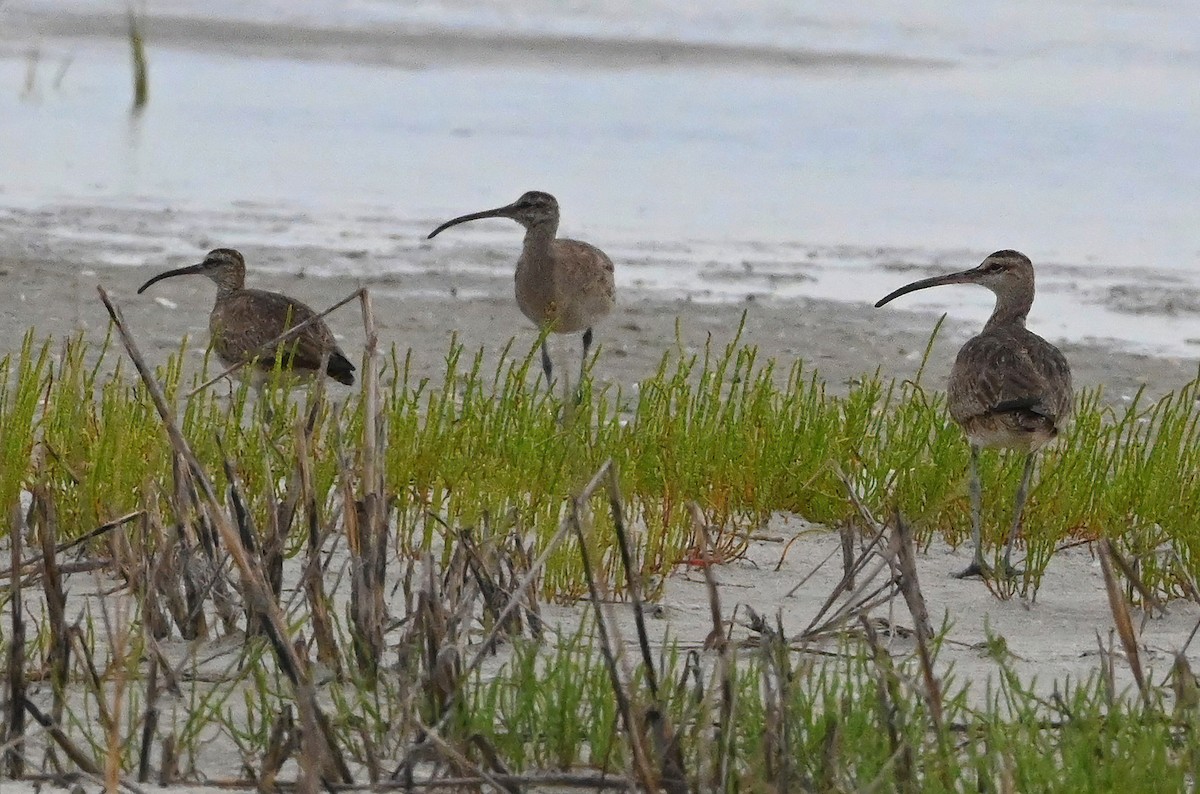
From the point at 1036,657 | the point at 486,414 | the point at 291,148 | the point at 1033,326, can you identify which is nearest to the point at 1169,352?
the point at 1033,326

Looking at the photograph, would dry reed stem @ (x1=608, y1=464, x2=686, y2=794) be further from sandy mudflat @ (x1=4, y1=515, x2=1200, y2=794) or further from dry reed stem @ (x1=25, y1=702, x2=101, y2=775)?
dry reed stem @ (x1=25, y1=702, x2=101, y2=775)

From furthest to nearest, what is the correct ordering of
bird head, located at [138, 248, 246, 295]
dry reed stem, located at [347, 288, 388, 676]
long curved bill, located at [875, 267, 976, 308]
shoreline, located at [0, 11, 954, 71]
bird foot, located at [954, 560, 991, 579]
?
shoreline, located at [0, 11, 954, 71] < bird head, located at [138, 248, 246, 295] < long curved bill, located at [875, 267, 976, 308] < bird foot, located at [954, 560, 991, 579] < dry reed stem, located at [347, 288, 388, 676]

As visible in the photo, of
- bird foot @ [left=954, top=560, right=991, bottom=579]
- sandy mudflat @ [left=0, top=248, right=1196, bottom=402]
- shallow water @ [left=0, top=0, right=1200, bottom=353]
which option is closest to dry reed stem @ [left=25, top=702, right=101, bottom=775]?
bird foot @ [left=954, top=560, right=991, bottom=579]

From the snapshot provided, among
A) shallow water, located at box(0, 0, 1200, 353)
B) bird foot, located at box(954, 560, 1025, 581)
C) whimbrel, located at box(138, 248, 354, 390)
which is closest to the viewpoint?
bird foot, located at box(954, 560, 1025, 581)

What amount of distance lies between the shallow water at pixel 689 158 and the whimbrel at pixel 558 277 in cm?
307

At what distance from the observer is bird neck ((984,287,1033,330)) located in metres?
7.63

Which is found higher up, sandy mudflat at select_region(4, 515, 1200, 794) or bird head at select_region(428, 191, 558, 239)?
bird head at select_region(428, 191, 558, 239)

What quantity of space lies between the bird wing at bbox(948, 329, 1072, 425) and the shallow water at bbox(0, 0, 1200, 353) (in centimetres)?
608

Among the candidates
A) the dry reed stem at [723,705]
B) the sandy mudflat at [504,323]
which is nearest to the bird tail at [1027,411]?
the dry reed stem at [723,705]

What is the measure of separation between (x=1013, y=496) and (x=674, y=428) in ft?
3.71

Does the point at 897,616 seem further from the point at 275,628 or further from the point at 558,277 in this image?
the point at 558,277

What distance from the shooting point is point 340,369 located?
8.46m

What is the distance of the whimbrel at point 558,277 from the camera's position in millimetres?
10398

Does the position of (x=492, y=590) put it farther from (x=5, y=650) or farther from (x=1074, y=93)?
(x=1074, y=93)
